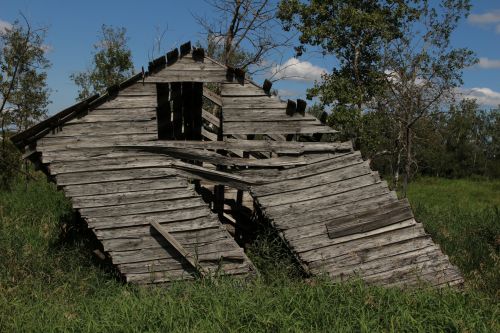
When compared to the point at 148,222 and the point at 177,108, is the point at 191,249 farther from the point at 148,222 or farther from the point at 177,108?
the point at 177,108

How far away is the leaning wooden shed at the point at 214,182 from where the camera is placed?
7.36 meters

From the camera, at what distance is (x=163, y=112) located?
1043 centimetres

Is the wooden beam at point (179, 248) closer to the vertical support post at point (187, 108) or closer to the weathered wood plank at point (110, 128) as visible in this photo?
the weathered wood plank at point (110, 128)

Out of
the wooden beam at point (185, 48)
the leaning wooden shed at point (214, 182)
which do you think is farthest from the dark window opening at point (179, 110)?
the leaning wooden shed at point (214, 182)

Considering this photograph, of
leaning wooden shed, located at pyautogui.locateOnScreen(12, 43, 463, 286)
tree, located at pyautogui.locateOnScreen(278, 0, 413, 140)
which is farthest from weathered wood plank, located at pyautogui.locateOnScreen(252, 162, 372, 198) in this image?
tree, located at pyautogui.locateOnScreen(278, 0, 413, 140)

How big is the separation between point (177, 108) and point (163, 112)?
0.45 metres

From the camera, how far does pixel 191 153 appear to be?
7805mm

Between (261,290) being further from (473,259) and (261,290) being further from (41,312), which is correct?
(473,259)

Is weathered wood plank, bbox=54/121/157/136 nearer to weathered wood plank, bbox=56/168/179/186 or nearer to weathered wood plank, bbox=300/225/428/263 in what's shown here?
weathered wood plank, bbox=56/168/179/186

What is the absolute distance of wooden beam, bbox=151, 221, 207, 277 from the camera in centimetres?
724

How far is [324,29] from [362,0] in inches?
75.8

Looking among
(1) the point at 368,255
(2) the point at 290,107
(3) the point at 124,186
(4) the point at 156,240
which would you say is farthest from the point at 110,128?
(1) the point at 368,255

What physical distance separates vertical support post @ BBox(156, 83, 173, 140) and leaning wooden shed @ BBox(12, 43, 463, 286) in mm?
847

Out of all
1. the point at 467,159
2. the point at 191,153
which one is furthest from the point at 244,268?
the point at 467,159
